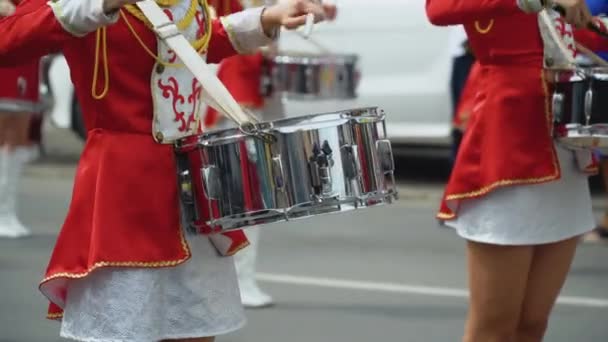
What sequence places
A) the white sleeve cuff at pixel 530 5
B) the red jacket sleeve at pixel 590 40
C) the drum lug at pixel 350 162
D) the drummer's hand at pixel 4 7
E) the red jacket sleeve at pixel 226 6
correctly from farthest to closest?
the red jacket sleeve at pixel 590 40
the drummer's hand at pixel 4 7
the red jacket sleeve at pixel 226 6
the white sleeve cuff at pixel 530 5
the drum lug at pixel 350 162

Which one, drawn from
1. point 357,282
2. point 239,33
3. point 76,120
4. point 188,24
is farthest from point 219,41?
point 76,120

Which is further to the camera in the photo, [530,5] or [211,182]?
[530,5]

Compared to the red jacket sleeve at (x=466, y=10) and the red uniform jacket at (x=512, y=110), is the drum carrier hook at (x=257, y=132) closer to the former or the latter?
the red jacket sleeve at (x=466, y=10)

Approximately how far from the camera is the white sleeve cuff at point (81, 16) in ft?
9.21

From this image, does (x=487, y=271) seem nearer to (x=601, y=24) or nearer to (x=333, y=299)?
(x=601, y=24)

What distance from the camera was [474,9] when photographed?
3.27 m

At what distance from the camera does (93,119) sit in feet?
10.0

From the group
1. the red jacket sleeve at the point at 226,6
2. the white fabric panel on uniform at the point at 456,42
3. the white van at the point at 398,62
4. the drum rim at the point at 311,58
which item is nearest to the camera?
the red jacket sleeve at the point at 226,6

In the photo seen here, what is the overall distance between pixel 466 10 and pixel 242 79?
117 inches

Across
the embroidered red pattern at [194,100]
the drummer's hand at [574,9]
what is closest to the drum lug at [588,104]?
the drummer's hand at [574,9]

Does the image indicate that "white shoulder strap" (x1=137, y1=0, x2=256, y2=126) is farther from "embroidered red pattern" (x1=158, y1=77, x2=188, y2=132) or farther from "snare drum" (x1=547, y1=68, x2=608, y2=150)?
"snare drum" (x1=547, y1=68, x2=608, y2=150)

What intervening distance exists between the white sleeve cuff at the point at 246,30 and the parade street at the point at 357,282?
971 mm

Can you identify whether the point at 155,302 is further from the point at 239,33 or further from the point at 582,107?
the point at 582,107

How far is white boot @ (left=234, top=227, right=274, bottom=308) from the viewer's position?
616cm
